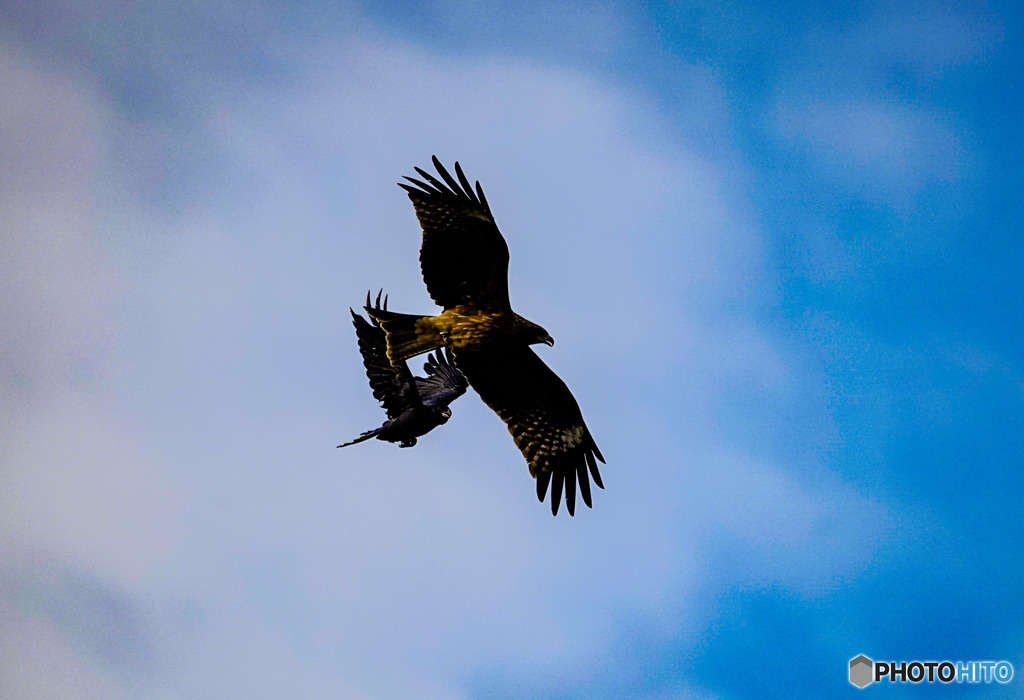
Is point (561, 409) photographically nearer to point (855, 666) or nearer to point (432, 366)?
point (432, 366)

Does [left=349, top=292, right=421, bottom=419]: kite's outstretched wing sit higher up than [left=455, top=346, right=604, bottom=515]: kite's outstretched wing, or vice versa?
[left=349, top=292, right=421, bottom=419]: kite's outstretched wing

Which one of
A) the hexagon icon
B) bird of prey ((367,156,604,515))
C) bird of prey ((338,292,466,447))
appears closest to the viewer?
bird of prey ((367,156,604,515))

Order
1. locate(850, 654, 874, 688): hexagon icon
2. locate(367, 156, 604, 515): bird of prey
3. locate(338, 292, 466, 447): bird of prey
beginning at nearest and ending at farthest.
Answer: locate(367, 156, 604, 515): bird of prey, locate(338, 292, 466, 447): bird of prey, locate(850, 654, 874, 688): hexagon icon

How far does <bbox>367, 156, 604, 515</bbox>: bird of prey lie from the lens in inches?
598

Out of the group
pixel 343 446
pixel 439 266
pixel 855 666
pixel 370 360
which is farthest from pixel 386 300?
pixel 855 666

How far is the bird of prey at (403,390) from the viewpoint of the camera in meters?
16.3

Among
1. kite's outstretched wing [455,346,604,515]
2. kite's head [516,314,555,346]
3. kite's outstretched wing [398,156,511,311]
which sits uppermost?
kite's outstretched wing [398,156,511,311]

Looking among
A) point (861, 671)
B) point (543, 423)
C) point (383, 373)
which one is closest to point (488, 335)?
point (543, 423)

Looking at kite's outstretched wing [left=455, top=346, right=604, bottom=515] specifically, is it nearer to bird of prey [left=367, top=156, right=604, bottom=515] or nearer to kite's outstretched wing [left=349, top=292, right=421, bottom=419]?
bird of prey [left=367, top=156, right=604, bottom=515]

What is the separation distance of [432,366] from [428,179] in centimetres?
351

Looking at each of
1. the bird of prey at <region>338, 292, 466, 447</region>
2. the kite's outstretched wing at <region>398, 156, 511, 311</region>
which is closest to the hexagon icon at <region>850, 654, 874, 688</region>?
the bird of prey at <region>338, 292, 466, 447</region>

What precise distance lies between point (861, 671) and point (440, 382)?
10117 millimetres

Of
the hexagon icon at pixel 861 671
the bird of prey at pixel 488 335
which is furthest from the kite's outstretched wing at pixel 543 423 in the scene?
the hexagon icon at pixel 861 671

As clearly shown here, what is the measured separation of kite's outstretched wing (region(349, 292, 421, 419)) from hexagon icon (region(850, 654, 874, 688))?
1017cm
